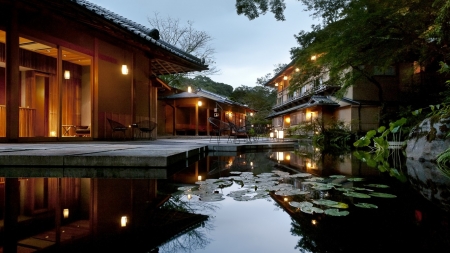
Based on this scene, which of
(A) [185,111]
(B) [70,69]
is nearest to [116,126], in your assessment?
(B) [70,69]

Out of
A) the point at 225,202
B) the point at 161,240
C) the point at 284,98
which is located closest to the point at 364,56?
the point at 225,202

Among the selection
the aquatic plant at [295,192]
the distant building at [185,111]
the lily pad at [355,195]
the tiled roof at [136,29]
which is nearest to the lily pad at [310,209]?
the aquatic plant at [295,192]

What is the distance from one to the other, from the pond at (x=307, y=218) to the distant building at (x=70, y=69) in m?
4.80

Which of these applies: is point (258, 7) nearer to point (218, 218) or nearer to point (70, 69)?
point (70, 69)

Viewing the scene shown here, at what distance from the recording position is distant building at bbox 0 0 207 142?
203 inches

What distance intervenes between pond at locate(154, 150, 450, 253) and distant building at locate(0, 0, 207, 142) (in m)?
4.80

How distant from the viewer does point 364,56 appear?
24.3 feet

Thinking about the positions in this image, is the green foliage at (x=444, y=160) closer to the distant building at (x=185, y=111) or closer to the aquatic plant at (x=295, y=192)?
the aquatic plant at (x=295, y=192)

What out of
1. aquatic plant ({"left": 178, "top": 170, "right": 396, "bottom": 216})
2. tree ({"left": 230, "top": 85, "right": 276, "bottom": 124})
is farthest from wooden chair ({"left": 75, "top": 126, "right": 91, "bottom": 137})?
tree ({"left": 230, "top": 85, "right": 276, "bottom": 124})

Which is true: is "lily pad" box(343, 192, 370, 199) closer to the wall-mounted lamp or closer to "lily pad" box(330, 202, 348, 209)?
"lily pad" box(330, 202, 348, 209)

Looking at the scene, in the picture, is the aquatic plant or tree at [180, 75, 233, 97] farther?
tree at [180, 75, 233, 97]

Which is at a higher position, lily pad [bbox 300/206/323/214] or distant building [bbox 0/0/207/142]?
distant building [bbox 0/0/207/142]

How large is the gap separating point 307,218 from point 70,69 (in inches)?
348

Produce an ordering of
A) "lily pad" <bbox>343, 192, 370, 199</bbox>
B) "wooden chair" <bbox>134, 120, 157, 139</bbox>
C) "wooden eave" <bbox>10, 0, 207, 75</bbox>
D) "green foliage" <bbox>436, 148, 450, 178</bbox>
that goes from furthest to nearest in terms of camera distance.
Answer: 1. "wooden chair" <bbox>134, 120, 157, 139</bbox>
2. "wooden eave" <bbox>10, 0, 207, 75</bbox>
3. "green foliage" <bbox>436, 148, 450, 178</bbox>
4. "lily pad" <bbox>343, 192, 370, 199</bbox>
